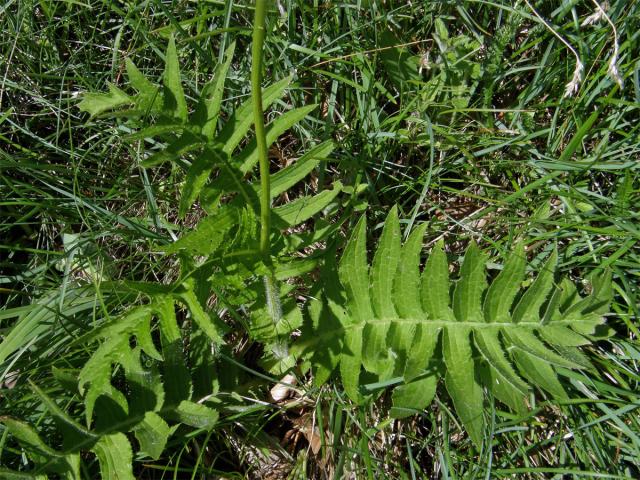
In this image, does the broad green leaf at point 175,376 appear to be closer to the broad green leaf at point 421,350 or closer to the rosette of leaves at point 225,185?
the rosette of leaves at point 225,185

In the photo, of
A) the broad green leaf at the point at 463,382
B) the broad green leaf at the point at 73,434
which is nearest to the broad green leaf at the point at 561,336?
the broad green leaf at the point at 463,382

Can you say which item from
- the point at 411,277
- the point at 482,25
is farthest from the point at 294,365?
the point at 482,25

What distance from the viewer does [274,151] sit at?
3346mm

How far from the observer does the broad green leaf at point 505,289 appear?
2.54 m

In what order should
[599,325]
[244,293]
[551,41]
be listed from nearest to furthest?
[244,293] → [599,325] → [551,41]

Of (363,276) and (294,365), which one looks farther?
(294,365)

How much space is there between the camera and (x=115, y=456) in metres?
2.37

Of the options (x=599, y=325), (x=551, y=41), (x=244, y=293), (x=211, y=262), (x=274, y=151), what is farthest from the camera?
(x=274, y=151)

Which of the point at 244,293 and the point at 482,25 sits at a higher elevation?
the point at 482,25

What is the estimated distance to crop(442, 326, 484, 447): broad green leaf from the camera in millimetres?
2445

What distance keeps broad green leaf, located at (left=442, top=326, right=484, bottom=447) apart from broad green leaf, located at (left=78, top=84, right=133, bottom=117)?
57.7 inches

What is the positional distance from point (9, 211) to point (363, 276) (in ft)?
5.73

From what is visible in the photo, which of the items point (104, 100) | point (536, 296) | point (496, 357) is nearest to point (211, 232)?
point (104, 100)

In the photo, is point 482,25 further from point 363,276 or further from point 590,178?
point 363,276
